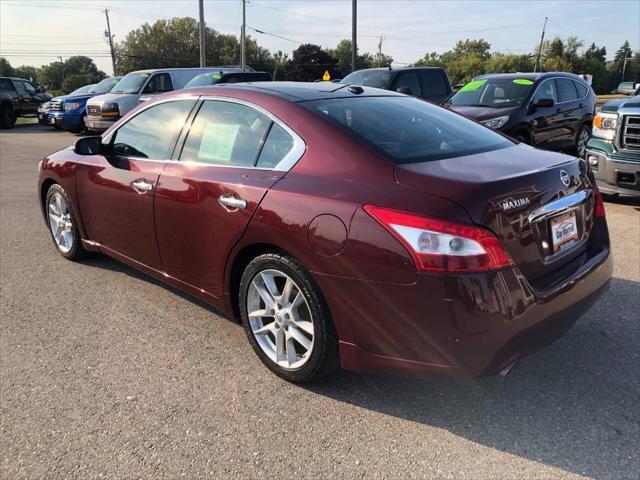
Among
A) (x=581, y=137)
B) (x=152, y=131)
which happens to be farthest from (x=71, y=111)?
(x=152, y=131)

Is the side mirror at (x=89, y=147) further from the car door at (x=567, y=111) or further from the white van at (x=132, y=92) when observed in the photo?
the white van at (x=132, y=92)

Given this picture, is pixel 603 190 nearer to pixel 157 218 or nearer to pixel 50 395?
pixel 157 218

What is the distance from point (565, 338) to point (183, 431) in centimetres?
239

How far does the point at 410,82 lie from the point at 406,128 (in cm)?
952

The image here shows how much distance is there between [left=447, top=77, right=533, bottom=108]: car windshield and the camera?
366 inches

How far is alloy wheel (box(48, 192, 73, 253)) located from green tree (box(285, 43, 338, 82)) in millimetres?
66186

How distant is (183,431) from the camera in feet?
8.57

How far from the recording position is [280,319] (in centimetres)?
296

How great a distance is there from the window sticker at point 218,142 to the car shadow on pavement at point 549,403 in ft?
4.81

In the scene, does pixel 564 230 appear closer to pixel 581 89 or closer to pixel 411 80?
pixel 581 89

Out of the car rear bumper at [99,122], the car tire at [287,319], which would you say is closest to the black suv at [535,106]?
the car tire at [287,319]

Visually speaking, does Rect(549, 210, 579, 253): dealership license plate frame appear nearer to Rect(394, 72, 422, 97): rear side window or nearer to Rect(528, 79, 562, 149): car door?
Rect(528, 79, 562, 149): car door

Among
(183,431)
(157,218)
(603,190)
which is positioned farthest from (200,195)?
(603,190)

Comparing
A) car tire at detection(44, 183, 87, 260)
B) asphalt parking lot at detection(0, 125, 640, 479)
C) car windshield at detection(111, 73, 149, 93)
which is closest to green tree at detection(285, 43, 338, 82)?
car windshield at detection(111, 73, 149, 93)
